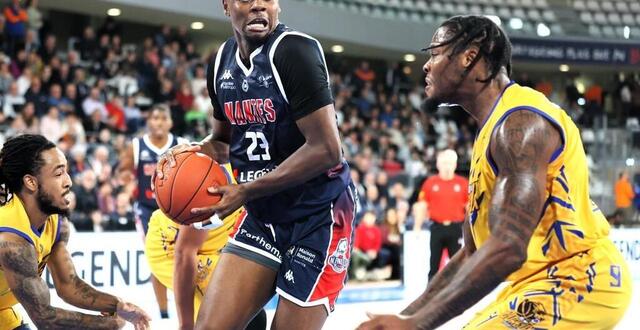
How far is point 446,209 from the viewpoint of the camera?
1098cm

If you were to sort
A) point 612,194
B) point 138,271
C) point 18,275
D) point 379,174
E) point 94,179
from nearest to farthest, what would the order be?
1. point 18,275
2. point 138,271
3. point 94,179
4. point 379,174
5. point 612,194

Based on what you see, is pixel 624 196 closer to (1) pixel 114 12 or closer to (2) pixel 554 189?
(1) pixel 114 12

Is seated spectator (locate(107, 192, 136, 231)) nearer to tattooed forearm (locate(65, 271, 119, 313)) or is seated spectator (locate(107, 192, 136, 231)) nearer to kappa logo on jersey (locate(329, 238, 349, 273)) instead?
tattooed forearm (locate(65, 271, 119, 313))

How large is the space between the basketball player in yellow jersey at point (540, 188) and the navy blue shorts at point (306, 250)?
94cm

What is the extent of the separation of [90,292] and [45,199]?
515mm

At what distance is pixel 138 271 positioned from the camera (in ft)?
32.6

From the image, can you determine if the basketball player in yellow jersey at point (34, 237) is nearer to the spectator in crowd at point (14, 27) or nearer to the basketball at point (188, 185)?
the basketball at point (188, 185)

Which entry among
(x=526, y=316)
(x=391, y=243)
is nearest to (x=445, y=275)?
(x=526, y=316)

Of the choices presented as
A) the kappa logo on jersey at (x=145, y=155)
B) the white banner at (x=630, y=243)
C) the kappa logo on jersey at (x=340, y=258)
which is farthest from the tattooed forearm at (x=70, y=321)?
the white banner at (x=630, y=243)

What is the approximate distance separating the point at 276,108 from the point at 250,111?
132 mm

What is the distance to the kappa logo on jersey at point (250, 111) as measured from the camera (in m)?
4.22

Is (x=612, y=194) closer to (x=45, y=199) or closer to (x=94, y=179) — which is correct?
(x=94, y=179)

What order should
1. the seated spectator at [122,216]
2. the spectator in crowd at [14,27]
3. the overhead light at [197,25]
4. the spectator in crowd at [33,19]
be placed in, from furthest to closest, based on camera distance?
the overhead light at [197,25] < the spectator in crowd at [33,19] < the spectator in crowd at [14,27] < the seated spectator at [122,216]

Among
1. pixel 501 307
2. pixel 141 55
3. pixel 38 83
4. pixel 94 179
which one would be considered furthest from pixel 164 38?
pixel 501 307
